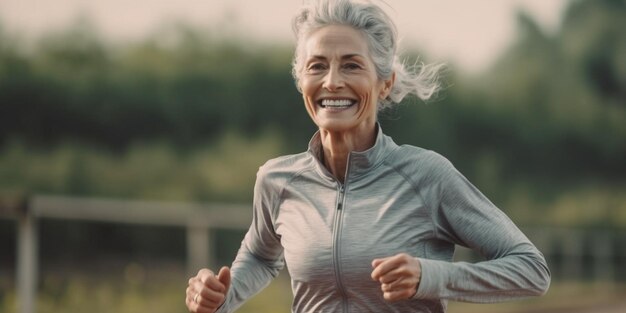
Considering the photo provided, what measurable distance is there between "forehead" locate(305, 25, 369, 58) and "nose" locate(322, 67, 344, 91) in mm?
45

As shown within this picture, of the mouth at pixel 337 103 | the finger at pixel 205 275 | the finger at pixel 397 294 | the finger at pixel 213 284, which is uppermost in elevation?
the mouth at pixel 337 103

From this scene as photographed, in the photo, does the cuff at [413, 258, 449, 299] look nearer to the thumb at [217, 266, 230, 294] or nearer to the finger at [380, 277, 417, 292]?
the finger at [380, 277, 417, 292]

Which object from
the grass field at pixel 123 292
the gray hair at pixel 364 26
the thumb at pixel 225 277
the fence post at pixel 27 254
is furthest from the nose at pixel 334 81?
the grass field at pixel 123 292

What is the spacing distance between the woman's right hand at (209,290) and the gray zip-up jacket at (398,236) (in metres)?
0.14

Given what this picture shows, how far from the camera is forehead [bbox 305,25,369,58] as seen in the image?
3.16 m

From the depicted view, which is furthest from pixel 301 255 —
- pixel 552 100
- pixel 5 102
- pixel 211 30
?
pixel 552 100

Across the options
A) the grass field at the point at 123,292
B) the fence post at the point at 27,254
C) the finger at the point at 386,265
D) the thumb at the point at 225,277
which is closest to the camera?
the finger at the point at 386,265

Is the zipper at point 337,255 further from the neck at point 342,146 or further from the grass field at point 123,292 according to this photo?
the grass field at point 123,292

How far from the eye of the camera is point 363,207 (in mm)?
3139

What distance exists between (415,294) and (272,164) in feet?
2.36

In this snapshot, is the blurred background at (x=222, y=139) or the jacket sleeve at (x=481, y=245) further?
the blurred background at (x=222, y=139)

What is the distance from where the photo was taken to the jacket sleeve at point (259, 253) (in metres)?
3.39

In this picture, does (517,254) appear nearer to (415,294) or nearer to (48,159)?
(415,294)

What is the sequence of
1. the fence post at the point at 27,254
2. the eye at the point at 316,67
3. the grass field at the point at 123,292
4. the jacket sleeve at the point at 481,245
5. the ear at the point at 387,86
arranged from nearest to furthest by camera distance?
the jacket sleeve at the point at 481,245 < the eye at the point at 316,67 < the ear at the point at 387,86 < the fence post at the point at 27,254 < the grass field at the point at 123,292
